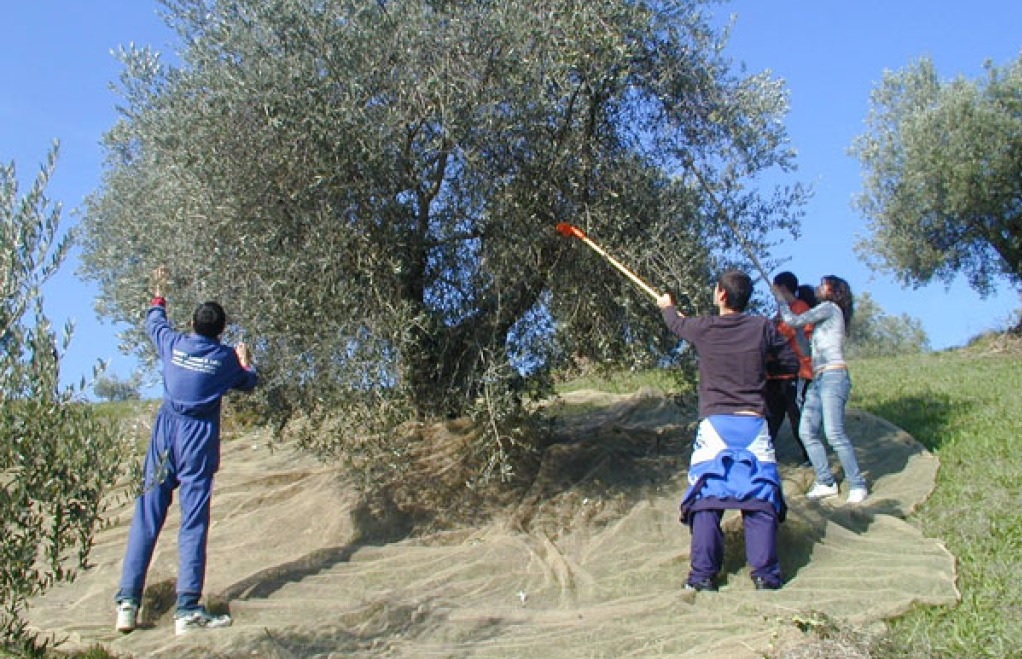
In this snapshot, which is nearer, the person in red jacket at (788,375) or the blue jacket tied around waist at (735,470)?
the blue jacket tied around waist at (735,470)

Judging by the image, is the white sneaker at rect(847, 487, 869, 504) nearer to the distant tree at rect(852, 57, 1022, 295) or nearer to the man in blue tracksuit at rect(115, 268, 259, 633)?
the man in blue tracksuit at rect(115, 268, 259, 633)

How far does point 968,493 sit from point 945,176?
13.6 m

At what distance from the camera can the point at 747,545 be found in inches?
266

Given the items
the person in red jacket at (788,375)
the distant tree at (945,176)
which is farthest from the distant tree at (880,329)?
the person in red jacket at (788,375)

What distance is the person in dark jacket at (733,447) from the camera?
6.67 m

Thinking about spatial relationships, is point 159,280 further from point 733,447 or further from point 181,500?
point 733,447

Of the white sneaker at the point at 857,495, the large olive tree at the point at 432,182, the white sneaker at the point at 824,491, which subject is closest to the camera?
the large olive tree at the point at 432,182

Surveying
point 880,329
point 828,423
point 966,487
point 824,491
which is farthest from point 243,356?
point 880,329

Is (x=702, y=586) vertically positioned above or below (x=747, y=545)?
below

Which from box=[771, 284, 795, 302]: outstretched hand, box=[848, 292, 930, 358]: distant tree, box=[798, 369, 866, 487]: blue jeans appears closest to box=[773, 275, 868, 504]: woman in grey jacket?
box=[798, 369, 866, 487]: blue jeans

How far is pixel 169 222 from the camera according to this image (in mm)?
8336

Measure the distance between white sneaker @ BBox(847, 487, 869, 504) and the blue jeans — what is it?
5cm

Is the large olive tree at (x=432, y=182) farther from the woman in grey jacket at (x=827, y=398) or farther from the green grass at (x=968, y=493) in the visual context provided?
the green grass at (x=968, y=493)

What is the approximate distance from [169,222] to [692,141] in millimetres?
4903
